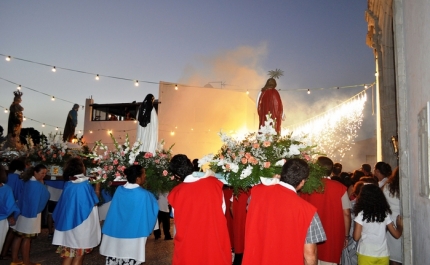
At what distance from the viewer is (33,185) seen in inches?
271

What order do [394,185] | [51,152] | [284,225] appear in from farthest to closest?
[51,152] → [394,185] → [284,225]

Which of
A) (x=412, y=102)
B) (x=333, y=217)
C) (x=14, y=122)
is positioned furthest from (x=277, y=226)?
(x=14, y=122)

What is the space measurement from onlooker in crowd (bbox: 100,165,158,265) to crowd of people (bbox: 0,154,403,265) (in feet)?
0.05

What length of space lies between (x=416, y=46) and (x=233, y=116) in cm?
2385

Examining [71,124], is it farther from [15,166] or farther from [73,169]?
[73,169]

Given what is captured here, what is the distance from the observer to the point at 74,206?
5609mm

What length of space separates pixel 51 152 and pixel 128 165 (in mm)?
4339

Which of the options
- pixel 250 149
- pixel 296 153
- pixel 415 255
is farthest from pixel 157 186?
pixel 415 255

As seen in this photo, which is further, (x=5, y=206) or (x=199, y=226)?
(x=5, y=206)

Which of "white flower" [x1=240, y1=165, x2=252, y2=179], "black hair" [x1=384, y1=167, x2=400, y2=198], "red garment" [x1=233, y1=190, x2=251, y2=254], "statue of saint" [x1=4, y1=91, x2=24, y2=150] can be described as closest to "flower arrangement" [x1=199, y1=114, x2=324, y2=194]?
"white flower" [x1=240, y1=165, x2=252, y2=179]

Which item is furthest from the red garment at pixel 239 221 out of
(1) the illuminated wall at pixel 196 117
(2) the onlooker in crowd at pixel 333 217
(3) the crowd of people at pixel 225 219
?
(1) the illuminated wall at pixel 196 117

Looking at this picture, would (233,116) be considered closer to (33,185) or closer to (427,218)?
(33,185)

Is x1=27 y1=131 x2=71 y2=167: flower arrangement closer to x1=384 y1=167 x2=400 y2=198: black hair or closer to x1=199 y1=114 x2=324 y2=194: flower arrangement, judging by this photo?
x1=199 y1=114 x2=324 y2=194: flower arrangement

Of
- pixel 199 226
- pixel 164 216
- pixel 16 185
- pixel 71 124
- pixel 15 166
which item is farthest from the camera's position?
pixel 71 124
